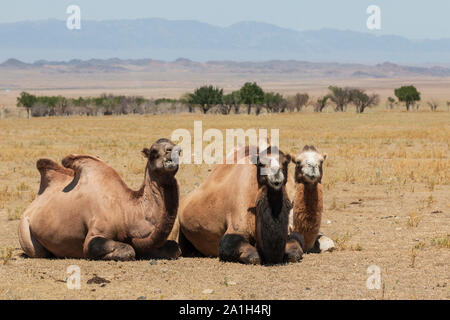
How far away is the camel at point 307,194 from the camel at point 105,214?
158 centimetres

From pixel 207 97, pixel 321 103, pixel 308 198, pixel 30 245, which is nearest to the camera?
pixel 308 198

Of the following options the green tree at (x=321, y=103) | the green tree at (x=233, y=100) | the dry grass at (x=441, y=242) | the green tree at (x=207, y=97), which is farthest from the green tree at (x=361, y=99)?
the dry grass at (x=441, y=242)

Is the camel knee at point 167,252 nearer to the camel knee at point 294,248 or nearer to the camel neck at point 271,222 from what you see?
the camel neck at point 271,222

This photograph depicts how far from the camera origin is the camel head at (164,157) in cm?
814

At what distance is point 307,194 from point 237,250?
1.19 m

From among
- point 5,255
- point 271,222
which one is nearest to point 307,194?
point 271,222

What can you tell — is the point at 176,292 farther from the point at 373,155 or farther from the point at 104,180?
the point at 373,155

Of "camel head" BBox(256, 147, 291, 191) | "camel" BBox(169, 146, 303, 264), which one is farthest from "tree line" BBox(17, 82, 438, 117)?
"camel head" BBox(256, 147, 291, 191)

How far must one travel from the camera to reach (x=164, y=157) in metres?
8.25

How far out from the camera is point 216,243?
9.16m

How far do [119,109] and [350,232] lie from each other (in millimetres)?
82872

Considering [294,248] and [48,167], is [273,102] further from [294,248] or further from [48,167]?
[294,248]
